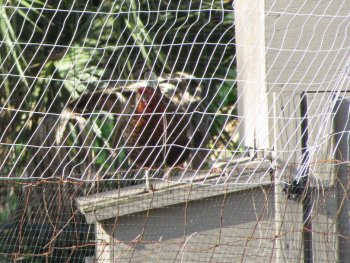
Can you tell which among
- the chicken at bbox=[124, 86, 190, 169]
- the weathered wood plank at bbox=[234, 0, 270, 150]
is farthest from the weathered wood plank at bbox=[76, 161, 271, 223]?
the chicken at bbox=[124, 86, 190, 169]

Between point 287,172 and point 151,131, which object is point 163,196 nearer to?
point 287,172

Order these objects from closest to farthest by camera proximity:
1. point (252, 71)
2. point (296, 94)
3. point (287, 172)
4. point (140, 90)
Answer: point (287, 172)
point (296, 94)
point (252, 71)
point (140, 90)

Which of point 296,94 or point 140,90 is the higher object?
point 140,90

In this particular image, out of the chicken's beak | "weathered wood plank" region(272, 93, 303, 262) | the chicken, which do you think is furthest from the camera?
the chicken's beak

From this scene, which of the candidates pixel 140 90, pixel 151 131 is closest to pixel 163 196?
pixel 151 131

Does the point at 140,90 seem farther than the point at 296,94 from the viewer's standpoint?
Yes

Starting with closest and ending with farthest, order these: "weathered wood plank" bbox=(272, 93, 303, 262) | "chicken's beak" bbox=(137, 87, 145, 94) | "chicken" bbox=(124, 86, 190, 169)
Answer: "weathered wood plank" bbox=(272, 93, 303, 262)
"chicken" bbox=(124, 86, 190, 169)
"chicken's beak" bbox=(137, 87, 145, 94)

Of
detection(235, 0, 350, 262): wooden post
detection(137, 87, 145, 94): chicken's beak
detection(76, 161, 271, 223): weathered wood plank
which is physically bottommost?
detection(76, 161, 271, 223): weathered wood plank

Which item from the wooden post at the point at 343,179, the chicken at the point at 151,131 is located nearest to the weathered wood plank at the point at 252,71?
the wooden post at the point at 343,179

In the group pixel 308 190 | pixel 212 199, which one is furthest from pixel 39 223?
pixel 308 190

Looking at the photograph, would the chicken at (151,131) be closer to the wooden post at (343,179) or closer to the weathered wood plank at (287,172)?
the weathered wood plank at (287,172)

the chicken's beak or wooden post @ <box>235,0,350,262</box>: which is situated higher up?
the chicken's beak

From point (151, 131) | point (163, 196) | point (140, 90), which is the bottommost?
point (163, 196)

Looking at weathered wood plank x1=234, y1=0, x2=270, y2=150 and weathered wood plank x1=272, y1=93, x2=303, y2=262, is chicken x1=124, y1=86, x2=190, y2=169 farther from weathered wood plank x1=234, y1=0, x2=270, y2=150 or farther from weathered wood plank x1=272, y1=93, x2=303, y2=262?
weathered wood plank x1=272, y1=93, x2=303, y2=262
